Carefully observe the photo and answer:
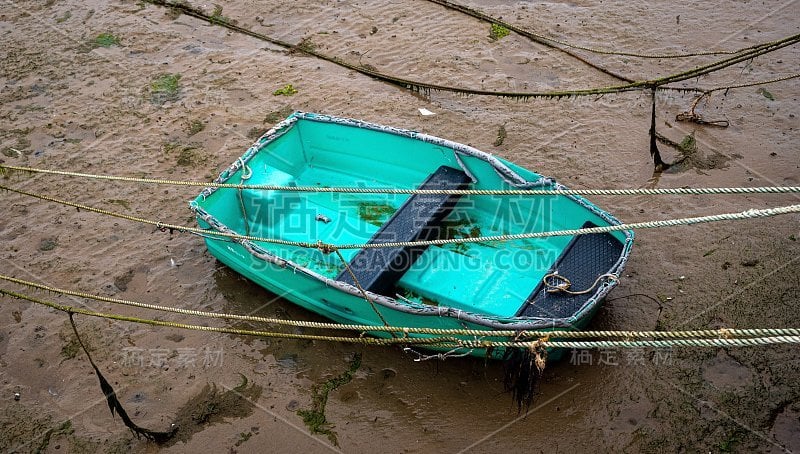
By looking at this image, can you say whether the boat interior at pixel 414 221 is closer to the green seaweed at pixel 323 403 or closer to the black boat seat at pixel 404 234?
the black boat seat at pixel 404 234

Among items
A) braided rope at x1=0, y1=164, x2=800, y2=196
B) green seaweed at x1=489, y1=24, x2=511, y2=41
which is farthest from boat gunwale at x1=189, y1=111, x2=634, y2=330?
green seaweed at x1=489, y1=24, x2=511, y2=41

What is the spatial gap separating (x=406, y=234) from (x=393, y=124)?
9.81 ft

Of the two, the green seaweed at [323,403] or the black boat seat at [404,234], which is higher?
the black boat seat at [404,234]

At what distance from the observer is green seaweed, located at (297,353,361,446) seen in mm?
5801

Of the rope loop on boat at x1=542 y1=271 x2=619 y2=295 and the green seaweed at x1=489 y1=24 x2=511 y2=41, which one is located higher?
the green seaweed at x1=489 y1=24 x2=511 y2=41

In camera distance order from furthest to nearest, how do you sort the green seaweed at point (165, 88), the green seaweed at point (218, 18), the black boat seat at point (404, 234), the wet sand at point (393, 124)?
the green seaweed at point (218, 18), the green seaweed at point (165, 88), the black boat seat at point (404, 234), the wet sand at point (393, 124)

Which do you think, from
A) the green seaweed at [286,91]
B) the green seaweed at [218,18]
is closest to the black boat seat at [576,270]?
the green seaweed at [286,91]

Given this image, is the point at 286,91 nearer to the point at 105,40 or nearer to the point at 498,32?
the point at 498,32

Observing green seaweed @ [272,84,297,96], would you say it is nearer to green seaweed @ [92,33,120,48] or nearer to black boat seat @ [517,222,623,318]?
green seaweed @ [92,33,120,48]

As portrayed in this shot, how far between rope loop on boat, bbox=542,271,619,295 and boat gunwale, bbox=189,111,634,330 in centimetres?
5

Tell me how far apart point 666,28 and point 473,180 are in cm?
544

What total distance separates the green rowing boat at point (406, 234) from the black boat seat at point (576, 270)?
1 centimetres

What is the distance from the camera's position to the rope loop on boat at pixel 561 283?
18.0ft

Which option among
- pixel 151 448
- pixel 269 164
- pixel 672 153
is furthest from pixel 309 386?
pixel 672 153
